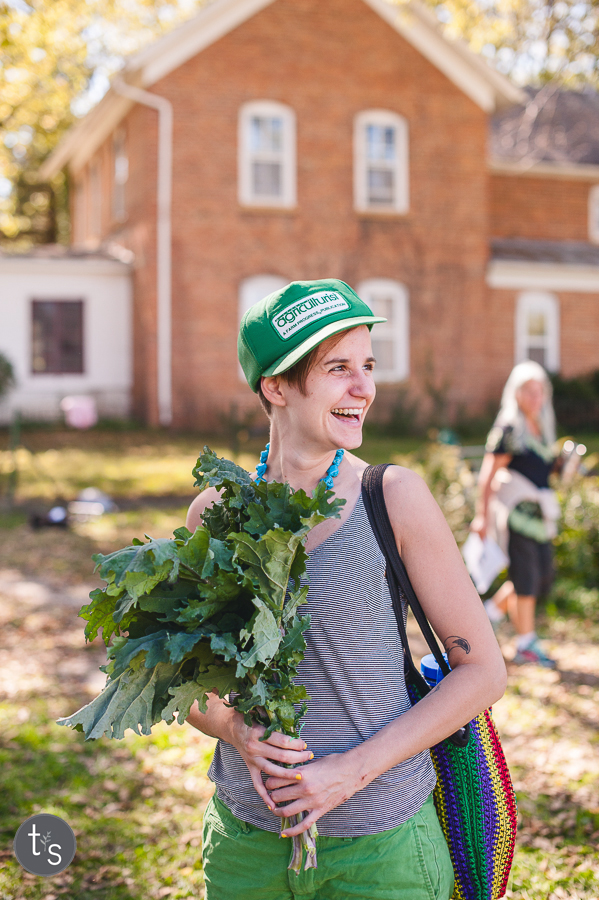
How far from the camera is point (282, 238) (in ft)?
62.2

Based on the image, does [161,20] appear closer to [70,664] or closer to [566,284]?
[566,284]

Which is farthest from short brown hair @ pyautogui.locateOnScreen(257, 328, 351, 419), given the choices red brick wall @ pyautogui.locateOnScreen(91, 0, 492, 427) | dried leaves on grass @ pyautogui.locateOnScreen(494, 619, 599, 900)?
red brick wall @ pyautogui.locateOnScreen(91, 0, 492, 427)

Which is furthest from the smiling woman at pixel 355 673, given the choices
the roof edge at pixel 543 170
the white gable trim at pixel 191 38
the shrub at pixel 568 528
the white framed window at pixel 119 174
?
the roof edge at pixel 543 170

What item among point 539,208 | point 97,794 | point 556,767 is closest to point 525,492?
point 556,767

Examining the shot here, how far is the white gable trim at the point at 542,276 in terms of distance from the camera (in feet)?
68.5

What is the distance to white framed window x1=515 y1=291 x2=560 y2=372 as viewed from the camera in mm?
21328

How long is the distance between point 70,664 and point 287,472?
4741 mm

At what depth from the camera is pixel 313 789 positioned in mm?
1671

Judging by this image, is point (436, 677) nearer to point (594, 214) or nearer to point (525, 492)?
point (525, 492)

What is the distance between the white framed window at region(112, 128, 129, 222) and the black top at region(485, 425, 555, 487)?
16.5 metres

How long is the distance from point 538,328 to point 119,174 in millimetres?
10898

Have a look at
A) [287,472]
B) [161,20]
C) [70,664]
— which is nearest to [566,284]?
[161,20]

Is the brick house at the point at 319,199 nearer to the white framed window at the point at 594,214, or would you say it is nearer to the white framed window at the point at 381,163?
the white framed window at the point at 381,163

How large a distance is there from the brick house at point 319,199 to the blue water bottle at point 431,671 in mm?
16806
